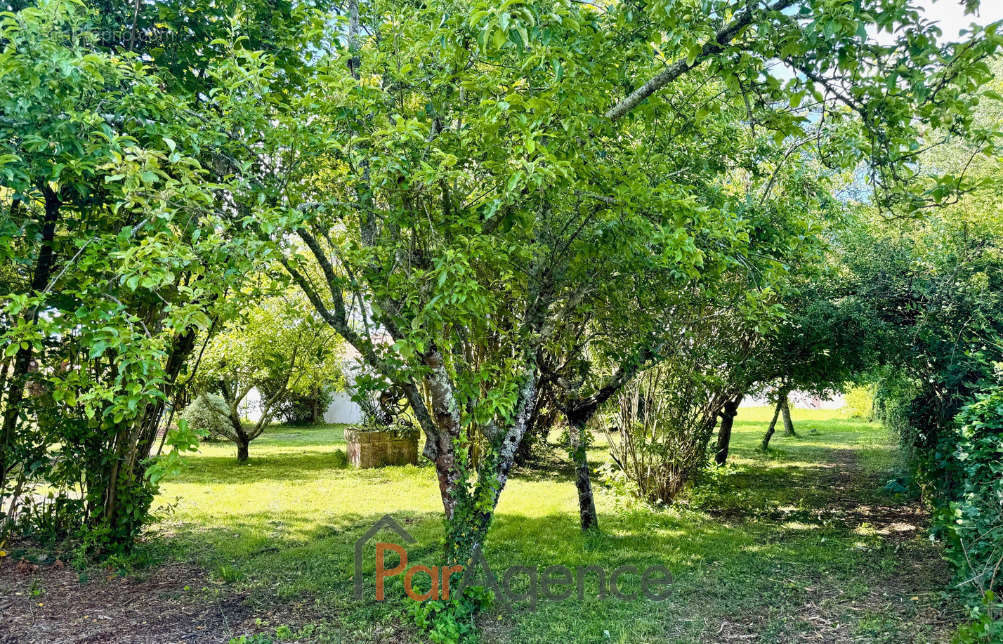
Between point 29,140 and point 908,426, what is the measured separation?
8844 millimetres

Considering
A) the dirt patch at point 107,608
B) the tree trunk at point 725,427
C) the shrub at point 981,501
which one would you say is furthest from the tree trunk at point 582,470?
the tree trunk at point 725,427

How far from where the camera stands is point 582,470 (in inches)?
258

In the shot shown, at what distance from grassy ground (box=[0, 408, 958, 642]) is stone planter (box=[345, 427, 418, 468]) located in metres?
0.59

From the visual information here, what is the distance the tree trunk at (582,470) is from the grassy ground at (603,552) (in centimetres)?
19

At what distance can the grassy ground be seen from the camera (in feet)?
14.2

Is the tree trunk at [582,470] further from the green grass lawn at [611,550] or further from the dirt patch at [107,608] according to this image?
the dirt patch at [107,608]

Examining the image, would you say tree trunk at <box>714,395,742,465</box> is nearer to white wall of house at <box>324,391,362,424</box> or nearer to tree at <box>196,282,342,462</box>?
tree at <box>196,282,342,462</box>

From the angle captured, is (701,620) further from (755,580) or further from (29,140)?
(29,140)

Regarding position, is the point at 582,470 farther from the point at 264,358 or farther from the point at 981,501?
the point at 264,358

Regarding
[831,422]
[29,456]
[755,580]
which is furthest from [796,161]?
[831,422]

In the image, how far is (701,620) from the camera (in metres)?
4.46

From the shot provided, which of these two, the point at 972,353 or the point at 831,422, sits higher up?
the point at 972,353

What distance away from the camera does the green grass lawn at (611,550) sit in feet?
14.3

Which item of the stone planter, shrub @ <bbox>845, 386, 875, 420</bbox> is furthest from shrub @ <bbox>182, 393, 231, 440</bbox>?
shrub @ <bbox>845, 386, 875, 420</bbox>
